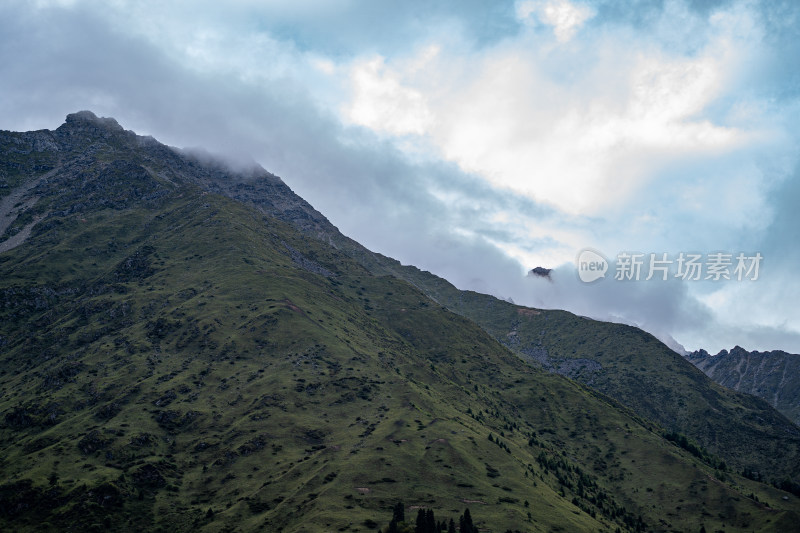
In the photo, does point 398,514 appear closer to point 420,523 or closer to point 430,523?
point 420,523

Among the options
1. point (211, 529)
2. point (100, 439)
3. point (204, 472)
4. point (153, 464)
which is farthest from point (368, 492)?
Result: point (100, 439)

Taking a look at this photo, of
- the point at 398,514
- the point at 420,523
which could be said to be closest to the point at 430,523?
the point at 420,523

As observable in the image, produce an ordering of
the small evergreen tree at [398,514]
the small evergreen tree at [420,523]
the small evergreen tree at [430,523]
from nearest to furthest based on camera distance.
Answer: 1. the small evergreen tree at [420,523]
2. the small evergreen tree at [430,523]
3. the small evergreen tree at [398,514]

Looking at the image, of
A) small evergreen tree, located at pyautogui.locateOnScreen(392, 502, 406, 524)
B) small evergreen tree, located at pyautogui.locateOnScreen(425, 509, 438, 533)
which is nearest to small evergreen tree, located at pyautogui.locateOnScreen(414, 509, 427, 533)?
small evergreen tree, located at pyautogui.locateOnScreen(425, 509, 438, 533)

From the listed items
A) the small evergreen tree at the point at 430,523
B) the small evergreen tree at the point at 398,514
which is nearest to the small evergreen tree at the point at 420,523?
the small evergreen tree at the point at 430,523

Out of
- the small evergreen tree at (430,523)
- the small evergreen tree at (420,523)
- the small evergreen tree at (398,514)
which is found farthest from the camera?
the small evergreen tree at (398,514)

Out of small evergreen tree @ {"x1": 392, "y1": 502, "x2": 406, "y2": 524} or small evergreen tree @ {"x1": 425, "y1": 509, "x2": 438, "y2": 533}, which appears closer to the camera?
small evergreen tree @ {"x1": 425, "y1": 509, "x2": 438, "y2": 533}

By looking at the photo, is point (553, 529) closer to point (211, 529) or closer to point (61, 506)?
point (211, 529)

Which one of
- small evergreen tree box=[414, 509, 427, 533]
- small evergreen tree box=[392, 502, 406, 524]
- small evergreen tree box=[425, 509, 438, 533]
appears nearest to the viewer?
small evergreen tree box=[414, 509, 427, 533]

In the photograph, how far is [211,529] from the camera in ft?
509

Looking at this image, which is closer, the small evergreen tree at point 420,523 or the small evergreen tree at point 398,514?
the small evergreen tree at point 420,523

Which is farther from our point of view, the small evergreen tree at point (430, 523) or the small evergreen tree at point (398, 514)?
the small evergreen tree at point (398, 514)

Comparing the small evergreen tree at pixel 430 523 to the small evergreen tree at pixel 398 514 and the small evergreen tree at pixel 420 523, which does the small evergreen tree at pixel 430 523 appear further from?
the small evergreen tree at pixel 398 514

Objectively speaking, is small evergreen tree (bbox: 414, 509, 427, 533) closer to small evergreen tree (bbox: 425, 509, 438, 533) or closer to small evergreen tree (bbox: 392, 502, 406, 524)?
small evergreen tree (bbox: 425, 509, 438, 533)
